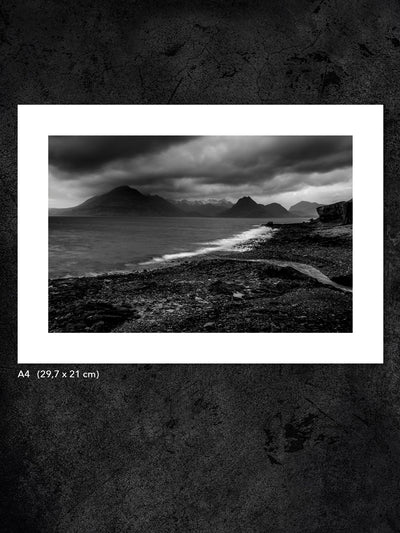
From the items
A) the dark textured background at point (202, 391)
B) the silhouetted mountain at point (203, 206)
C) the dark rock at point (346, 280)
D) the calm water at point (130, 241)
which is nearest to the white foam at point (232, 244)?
the calm water at point (130, 241)

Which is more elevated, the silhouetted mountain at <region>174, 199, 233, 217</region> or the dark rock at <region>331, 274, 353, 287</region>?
the silhouetted mountain at <region>174, 199, 233, 217</region>

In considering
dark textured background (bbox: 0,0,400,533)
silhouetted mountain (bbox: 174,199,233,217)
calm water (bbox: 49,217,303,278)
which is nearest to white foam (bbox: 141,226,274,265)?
calm water (bbox: 49,217,303,278)

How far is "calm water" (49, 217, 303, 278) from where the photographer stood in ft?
4.52

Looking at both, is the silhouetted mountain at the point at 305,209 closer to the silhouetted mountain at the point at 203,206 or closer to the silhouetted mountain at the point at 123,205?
the silhouetted mountain at the point at 203,206

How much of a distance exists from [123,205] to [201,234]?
354 millimetres

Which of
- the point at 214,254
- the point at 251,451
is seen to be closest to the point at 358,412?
the point at 251,451

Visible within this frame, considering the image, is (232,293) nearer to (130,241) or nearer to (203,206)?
(203,206)

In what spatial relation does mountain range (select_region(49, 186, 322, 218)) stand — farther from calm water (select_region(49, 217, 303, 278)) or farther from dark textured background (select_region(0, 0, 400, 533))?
dark textured background (select_region(0, 0, 400, 533))

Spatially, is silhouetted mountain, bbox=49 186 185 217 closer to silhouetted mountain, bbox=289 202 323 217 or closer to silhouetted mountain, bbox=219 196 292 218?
silhouetted mountain, bbox=219 196 292 218

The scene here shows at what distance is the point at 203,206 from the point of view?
1.38 m

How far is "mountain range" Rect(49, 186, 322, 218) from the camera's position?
136 cm

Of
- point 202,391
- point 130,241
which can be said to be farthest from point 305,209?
point 202,391

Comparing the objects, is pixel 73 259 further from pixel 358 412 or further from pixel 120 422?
pixel 358 412

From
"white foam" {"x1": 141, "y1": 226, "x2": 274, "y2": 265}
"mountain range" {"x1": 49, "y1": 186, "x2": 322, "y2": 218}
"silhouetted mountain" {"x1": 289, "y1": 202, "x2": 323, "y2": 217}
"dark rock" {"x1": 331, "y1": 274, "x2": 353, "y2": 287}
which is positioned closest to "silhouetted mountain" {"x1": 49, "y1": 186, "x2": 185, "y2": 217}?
"mountain range" {"x1": 49, "y1": 186, "x2": 322, "y2": 218}
